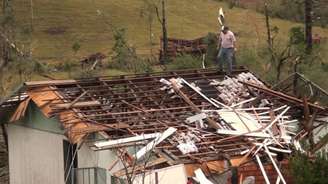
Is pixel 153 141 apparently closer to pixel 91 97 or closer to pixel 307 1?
pixel 91 97

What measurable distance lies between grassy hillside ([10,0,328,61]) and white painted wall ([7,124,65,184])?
21.8 meters

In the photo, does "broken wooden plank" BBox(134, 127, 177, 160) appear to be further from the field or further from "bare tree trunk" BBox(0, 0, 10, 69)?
the field

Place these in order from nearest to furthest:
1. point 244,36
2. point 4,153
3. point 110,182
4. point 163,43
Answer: point 110,182, point 4,153, point 163,43, point 244,36

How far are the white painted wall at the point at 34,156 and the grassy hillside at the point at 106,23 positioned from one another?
21.8 m

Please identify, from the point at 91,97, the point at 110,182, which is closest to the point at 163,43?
the point at 91,97

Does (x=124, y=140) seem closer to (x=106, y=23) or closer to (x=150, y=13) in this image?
(x=150, y=13)

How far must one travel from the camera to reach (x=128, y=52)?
3344cm

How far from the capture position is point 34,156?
17.4 metres

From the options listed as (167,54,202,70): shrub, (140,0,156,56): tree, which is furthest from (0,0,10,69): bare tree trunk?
(167,54,202,70): shrub

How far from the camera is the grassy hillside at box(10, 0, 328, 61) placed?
4300cm

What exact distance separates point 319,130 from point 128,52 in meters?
18.8

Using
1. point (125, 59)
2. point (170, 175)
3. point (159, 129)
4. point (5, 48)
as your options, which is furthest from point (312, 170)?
point (5, 48)

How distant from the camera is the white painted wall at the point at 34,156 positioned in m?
16.4

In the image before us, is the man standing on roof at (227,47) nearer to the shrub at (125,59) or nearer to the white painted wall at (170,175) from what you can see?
the white painted wall at (170,175)
